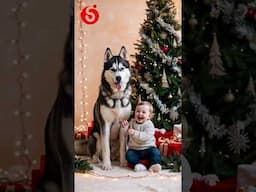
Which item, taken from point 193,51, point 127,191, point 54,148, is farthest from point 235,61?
point 127,191

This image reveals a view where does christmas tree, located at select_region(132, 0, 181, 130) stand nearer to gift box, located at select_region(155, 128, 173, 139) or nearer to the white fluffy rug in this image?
gift box, located at select_region(155, 128, 173, 139)

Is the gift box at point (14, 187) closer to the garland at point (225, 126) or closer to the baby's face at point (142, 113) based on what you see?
the garland at point (225, 126)

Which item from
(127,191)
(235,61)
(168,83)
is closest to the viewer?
(235,61)

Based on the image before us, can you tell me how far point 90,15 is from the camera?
5.20 metres

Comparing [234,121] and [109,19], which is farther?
[109,19]

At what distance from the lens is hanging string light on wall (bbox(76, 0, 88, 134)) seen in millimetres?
5176

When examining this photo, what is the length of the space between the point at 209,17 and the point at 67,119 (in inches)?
32.6

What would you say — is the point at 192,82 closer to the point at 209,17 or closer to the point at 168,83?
the point at 209,17

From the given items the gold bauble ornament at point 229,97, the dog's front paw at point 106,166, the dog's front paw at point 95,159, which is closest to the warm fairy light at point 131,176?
the dog's front paw at point 106,166

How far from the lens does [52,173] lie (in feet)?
7.09

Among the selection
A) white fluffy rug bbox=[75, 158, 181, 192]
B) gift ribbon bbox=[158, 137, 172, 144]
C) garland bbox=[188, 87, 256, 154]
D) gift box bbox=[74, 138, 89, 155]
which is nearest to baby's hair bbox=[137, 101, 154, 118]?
gift ribbon bbox=[158, 137, 172, 144]

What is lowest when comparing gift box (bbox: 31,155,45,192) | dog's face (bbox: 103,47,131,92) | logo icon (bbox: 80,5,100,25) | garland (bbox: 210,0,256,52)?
gift box (bbox: 31,155,45,192)

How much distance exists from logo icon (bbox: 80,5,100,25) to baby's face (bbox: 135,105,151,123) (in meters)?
1.25

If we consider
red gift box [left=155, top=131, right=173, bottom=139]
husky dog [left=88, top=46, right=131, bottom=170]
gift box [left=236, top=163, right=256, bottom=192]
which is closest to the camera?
gift box [left=236, top=163, right=256, bottom=192]
